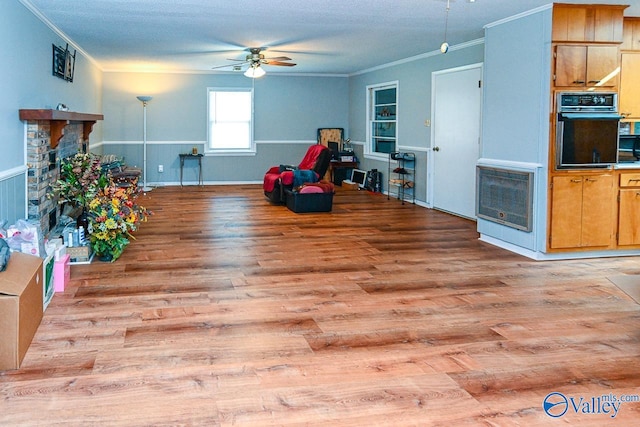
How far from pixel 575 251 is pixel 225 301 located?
329 cm

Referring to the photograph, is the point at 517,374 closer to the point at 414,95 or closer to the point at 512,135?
the point at 512,135

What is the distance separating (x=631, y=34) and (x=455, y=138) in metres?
2.81

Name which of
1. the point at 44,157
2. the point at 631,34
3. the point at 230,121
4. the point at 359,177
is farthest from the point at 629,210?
the point at 230,121

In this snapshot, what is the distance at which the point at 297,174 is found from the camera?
8961 millimetres

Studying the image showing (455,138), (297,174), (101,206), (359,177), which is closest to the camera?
(101,206)

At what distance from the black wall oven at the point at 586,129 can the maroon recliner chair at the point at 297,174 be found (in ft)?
13.4

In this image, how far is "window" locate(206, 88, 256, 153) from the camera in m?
12.2

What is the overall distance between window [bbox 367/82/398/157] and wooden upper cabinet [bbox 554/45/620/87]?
476 cm

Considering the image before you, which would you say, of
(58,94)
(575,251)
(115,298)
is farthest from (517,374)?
(58,94)

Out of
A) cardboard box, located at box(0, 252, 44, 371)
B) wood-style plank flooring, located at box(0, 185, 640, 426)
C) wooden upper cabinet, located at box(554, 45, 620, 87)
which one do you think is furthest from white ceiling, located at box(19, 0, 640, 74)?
cardboard box, located at box(0, 252, 44, 371)

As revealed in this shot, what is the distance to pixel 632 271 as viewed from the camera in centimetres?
A: 523

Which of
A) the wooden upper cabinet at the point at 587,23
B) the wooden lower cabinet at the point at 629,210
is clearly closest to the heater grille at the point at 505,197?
the wooden lower cabinet at the point at 629,210

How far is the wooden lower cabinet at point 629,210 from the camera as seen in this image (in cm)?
576

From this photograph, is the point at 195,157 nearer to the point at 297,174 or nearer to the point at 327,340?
the point at 297,174
